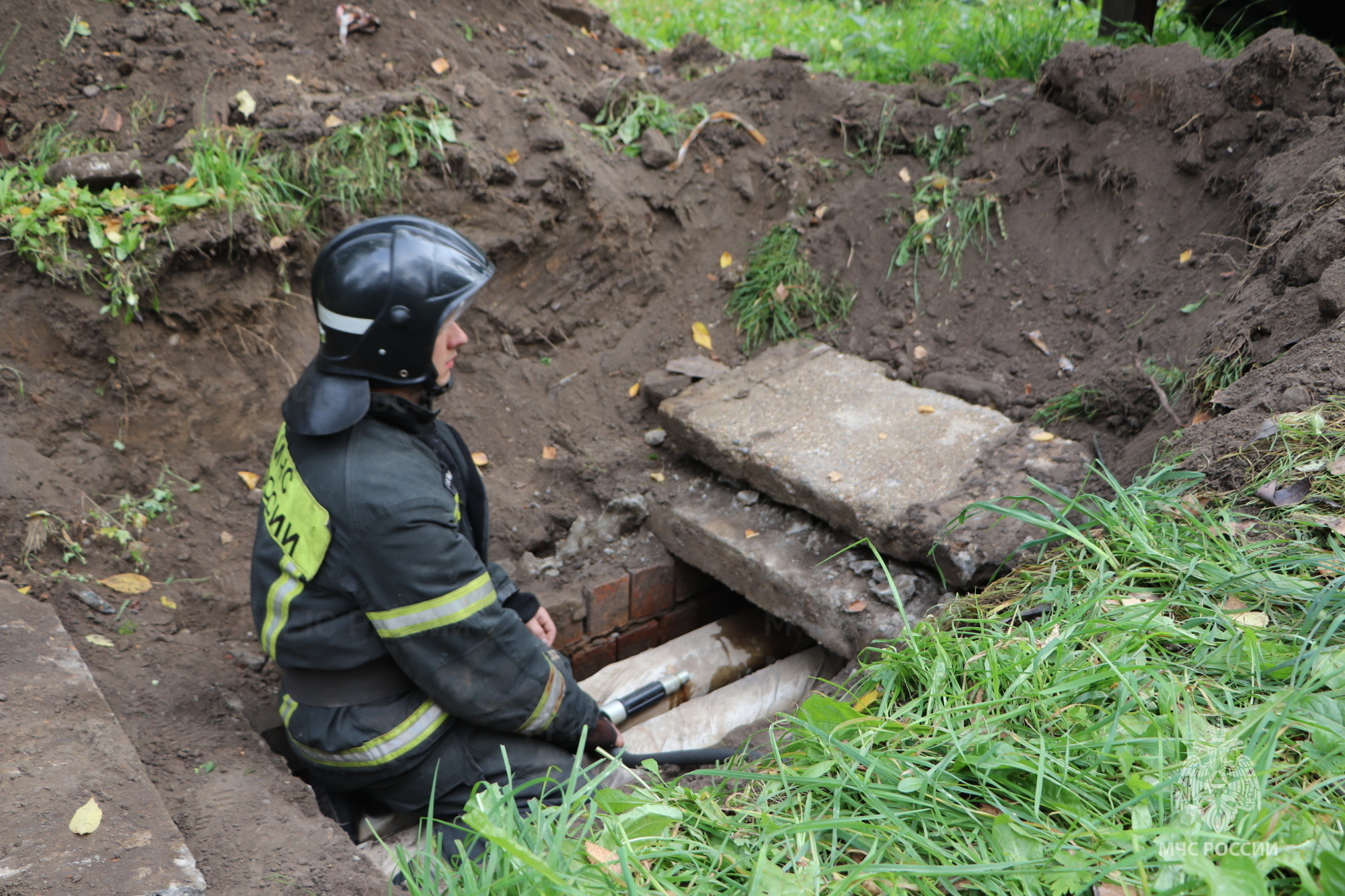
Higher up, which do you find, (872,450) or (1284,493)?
(1284,493)

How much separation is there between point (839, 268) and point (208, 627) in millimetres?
2939

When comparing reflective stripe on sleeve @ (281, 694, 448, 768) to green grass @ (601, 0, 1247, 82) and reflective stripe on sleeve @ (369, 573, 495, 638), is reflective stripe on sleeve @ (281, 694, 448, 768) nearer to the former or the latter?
reflective stripe on sleeve @ (369, 573, 495, 638)

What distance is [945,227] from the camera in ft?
12.8

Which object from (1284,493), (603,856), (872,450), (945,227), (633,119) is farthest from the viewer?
(633,119)

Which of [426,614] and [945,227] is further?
[945,227]

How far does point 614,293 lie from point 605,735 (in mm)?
2188

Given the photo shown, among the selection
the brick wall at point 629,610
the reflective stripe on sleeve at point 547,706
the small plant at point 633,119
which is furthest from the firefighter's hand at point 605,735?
the small plant at point 633,119

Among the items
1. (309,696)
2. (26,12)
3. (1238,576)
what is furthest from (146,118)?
(1238,576)

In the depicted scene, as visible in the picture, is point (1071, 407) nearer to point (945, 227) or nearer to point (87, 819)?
point (945, 227)

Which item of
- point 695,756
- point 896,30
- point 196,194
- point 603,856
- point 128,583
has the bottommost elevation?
point 695,756

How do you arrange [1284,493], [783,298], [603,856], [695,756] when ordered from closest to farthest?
[603,856] → [1284,493] → [695,756] → [783,298]

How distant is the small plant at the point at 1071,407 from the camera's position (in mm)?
3131

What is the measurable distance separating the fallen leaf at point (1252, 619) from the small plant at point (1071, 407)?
1.36 metres

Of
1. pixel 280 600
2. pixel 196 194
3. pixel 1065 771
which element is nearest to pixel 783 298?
pixel 196 194
